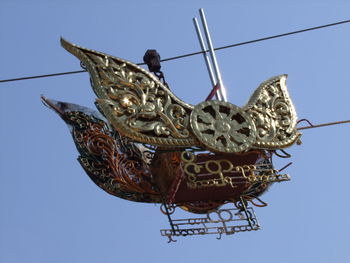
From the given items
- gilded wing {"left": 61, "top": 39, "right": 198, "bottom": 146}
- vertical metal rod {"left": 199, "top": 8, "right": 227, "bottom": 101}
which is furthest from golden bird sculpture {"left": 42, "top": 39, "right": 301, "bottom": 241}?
vertical metal rod {"left": 199, "top": 8, "right": 227, "bottom": 101}

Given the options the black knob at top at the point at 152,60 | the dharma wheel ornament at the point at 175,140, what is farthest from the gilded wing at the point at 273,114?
the black knob at top at the point at 152,60

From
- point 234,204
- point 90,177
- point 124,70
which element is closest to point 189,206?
point 234,204

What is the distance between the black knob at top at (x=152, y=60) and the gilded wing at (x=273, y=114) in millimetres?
783

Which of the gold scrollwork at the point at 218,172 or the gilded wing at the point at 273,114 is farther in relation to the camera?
the gilded wing at the point at 273,114

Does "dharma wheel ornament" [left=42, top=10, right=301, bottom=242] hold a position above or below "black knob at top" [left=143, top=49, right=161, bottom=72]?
below

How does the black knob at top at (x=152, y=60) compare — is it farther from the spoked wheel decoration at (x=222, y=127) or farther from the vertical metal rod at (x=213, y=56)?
the spoked wheel decoration at (x=222, y=127)

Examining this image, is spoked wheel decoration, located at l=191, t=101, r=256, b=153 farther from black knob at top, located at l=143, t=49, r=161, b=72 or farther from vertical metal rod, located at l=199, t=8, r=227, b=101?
black knob at top, located at l=143, t=49, r=161, b=72

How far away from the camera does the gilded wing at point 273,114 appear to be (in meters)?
5.85

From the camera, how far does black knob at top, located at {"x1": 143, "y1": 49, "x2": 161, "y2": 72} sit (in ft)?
20.8

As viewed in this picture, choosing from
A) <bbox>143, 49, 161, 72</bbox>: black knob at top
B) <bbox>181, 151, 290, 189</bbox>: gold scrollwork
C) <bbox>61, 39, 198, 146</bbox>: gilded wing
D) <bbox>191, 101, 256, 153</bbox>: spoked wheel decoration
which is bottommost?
<bbox>181, 151, 290, 189</bbox>: gold scrollwork

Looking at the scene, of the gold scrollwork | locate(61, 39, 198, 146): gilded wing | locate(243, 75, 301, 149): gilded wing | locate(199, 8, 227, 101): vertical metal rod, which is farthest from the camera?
locate(199, 8, 227, 101): vertical metal rod

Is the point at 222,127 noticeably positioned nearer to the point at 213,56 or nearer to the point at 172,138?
the point at 172,138

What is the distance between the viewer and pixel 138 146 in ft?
21.1

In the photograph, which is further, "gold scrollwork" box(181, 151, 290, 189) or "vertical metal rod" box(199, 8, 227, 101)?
"vertical metal rod" box(199, 8, 227, 101)
